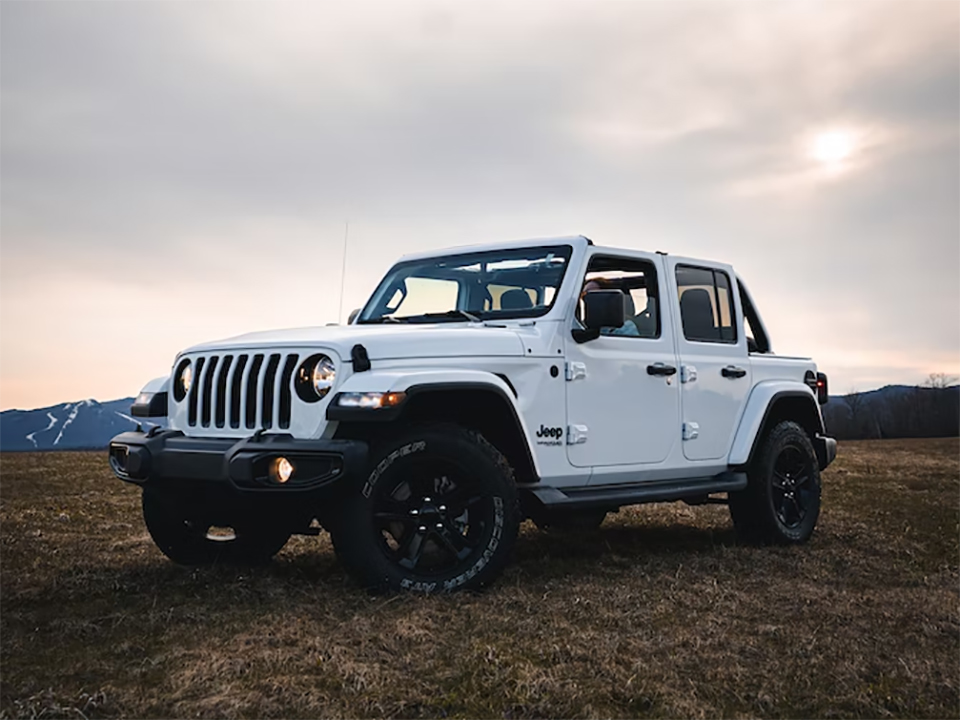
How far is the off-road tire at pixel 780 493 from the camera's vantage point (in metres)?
8.20

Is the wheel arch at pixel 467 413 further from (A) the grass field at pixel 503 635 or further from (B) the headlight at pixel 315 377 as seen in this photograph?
(A) the grass field at pixel 503 635

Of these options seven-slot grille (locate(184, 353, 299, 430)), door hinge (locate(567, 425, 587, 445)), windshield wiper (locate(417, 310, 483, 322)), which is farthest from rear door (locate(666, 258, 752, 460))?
seven-slot grille (locate(184, 353, 299, 430))

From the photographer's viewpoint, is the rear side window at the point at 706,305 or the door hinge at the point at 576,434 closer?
the door hinge at the point at 576,434

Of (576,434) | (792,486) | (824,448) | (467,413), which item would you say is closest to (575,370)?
(576,434)

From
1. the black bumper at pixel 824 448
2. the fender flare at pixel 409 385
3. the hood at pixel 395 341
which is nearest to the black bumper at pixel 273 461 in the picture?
the fender flare at pixel 409 385

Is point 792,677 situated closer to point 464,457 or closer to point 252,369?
point 464,457

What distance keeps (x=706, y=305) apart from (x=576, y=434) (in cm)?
208

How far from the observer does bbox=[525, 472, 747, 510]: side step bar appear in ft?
20.9

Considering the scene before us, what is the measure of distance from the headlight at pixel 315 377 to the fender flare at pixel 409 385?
0.12 metres

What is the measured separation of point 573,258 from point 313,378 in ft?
7.00

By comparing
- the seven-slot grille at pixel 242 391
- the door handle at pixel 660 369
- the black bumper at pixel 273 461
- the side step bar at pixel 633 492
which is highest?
the door handle at pixel 660 369

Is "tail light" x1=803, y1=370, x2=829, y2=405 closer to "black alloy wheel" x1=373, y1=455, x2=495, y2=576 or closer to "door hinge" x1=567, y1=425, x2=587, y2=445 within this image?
"door hinge" x1=567, y1=425, x2=587, y2=445

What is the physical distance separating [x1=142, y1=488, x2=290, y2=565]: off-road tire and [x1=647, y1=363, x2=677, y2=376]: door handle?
269 centimetres

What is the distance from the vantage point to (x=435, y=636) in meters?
4.88
